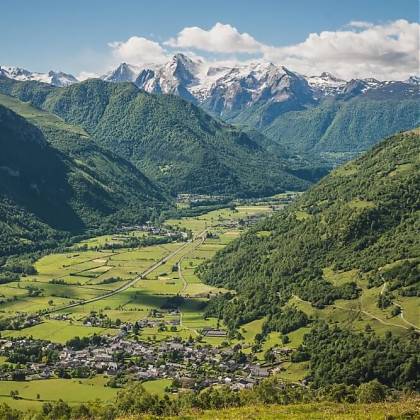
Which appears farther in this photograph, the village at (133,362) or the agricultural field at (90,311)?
the village at (133,362)

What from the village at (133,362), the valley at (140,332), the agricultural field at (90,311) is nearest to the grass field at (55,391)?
the agricultural field at (90,311)

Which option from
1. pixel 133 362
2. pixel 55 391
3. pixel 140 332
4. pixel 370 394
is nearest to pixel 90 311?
pixel 140 332

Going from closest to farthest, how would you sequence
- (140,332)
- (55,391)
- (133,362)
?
1. (55,391)
2. (133,362)
3. (140,332)

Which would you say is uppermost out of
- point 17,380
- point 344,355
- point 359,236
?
point 359,236

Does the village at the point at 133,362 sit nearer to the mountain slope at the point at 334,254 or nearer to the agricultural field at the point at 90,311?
the agricultural field at the point at 90,311

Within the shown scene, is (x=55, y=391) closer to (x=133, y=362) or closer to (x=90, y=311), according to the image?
(x=133, y=362)

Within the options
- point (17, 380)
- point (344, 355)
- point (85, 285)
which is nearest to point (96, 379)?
point (17, 380)

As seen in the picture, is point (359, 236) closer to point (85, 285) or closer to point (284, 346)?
point (284, 346)

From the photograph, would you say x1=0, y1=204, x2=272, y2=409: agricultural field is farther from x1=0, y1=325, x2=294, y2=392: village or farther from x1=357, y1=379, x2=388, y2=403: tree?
x1=357, y1=379, x2=388, y2=403: tree
